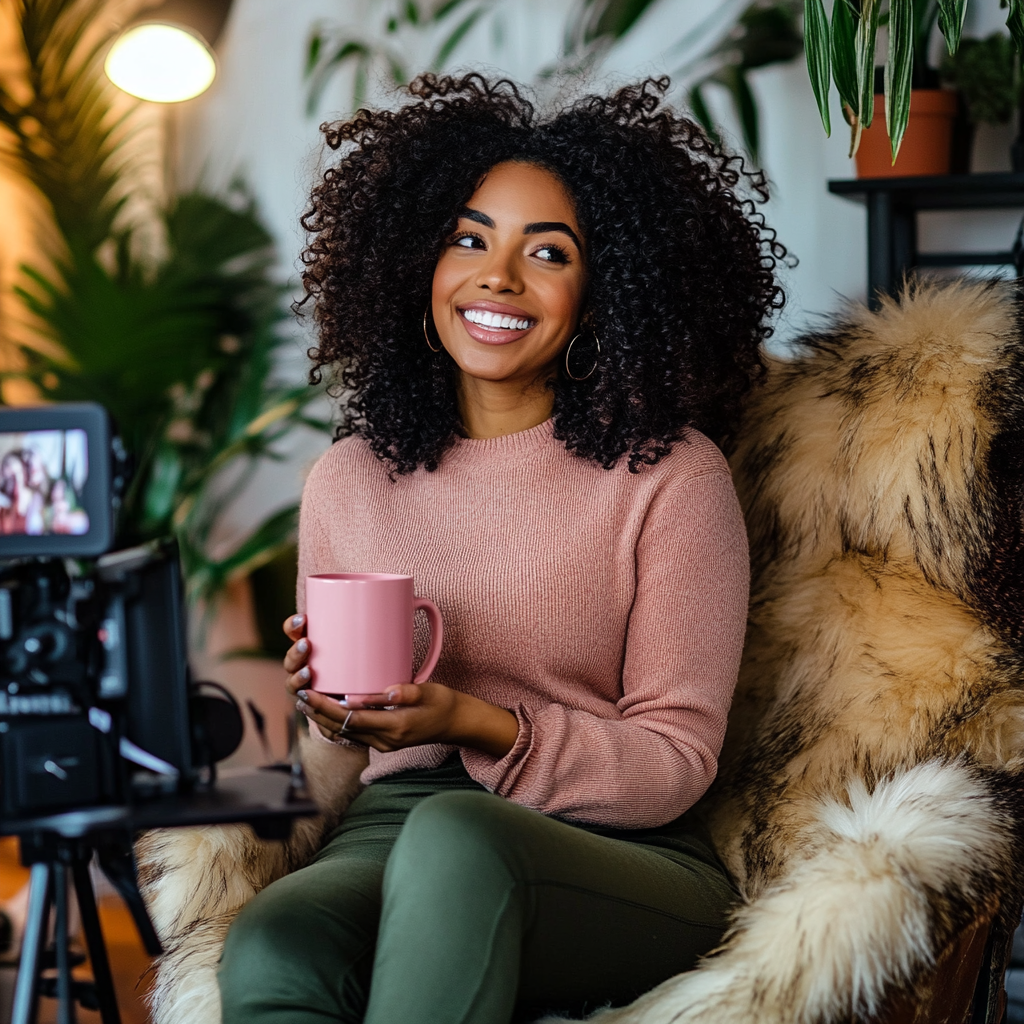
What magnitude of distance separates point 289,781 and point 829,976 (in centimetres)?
44

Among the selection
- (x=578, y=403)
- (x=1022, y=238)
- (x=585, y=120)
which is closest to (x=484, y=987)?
(x=578, y=403)

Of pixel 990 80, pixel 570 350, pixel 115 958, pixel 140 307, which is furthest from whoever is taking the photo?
pixel 140 307

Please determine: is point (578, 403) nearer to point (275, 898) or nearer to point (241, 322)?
point (275, 898)

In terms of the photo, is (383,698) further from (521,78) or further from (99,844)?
(521,78)

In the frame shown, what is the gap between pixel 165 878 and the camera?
47.4 inches

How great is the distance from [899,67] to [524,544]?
654 millimetres

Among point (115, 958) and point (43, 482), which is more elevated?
point (43, 482)

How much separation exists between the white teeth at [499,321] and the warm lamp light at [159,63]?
1.15m

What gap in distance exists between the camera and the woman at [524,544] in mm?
984

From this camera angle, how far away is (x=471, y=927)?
927 mm

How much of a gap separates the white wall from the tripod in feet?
3.84

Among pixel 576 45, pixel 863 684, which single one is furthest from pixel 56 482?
pixel 576 45

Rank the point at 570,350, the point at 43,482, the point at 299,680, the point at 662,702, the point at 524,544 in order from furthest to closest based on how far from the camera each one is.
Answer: the point at 570,350, the point at 524,544, the point at 662,702, the point at 299,680, the point at 43,482

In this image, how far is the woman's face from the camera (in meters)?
1.32
